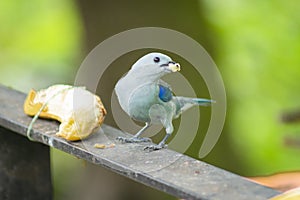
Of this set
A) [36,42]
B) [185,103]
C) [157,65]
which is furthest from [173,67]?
[36,42]

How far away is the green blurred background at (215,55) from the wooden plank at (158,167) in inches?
44.0

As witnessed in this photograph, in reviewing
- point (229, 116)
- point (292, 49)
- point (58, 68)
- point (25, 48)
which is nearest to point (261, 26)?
point (292, 49)

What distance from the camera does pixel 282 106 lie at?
3.44 m

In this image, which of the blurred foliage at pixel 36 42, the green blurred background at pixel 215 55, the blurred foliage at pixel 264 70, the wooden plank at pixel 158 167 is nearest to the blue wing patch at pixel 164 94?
the wooden plank at pixel 158 167

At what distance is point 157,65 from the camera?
1166 mm

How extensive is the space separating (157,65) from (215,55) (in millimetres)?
1605

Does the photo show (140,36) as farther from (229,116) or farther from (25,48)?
(25,48)

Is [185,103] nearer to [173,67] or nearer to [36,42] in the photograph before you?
[173,67]

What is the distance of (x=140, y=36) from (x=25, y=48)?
8.85 feet

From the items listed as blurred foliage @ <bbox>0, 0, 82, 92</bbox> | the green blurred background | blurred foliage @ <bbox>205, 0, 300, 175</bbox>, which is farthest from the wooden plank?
blurred foliage @ <bbox>0, 0, 82, 92</bbox>

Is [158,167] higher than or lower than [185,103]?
lower

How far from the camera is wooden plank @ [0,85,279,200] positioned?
3.62 ft

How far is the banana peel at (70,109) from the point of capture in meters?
1.33

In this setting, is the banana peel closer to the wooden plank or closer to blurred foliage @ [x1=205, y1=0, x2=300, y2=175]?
the wooden plank
